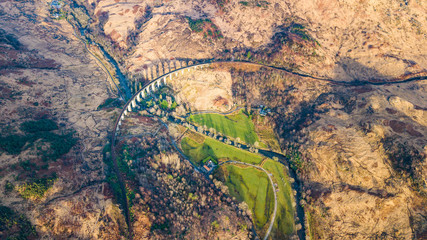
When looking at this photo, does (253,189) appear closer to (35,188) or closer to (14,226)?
(35,188)

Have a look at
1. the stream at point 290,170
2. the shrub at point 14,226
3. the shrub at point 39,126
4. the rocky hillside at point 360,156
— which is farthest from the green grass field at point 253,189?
the shrub at point 39,126

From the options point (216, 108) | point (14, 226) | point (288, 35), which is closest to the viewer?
point (14, 226)

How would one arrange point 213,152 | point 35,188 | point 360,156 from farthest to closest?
point 213,152
point 360,156
point 35,188

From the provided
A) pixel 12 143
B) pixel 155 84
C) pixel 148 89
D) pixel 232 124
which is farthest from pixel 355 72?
pixel 12 143

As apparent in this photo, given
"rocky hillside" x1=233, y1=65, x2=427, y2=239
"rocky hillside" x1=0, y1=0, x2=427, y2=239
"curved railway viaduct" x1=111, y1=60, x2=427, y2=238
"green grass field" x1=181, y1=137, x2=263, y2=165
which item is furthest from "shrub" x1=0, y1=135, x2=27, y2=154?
"rocky hillside" x1=233, y1=65, x2=427, y2=239

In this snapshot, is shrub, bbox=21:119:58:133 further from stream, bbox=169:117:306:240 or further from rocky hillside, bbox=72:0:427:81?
rocky hillside, bbox=72:0:427:81

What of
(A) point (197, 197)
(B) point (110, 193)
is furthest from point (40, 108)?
(A) point (197, 197)

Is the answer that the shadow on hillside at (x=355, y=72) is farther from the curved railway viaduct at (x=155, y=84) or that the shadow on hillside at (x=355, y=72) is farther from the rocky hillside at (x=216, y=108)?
the curved railway viaduct at (x=155, y=84)
